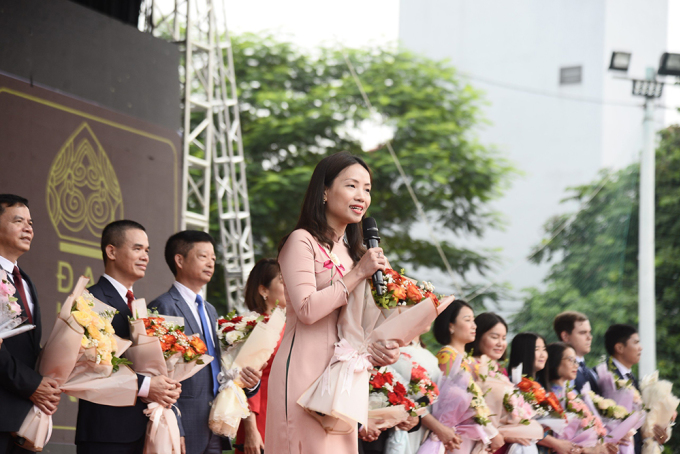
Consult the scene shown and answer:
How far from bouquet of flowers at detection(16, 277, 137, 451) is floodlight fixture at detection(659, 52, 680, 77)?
801cm

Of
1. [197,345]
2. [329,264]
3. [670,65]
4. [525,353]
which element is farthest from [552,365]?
[670,65]

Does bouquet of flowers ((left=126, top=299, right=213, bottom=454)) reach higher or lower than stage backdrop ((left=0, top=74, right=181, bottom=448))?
lower

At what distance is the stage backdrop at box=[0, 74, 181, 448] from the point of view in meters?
5.51

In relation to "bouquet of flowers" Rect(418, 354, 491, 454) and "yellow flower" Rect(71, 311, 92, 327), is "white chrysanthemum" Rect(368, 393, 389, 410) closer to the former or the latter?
"bouquet of flowers" Rect(418, 354, 491, 454)

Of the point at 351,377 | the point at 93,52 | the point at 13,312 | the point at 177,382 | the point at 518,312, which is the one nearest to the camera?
the point at 351,377

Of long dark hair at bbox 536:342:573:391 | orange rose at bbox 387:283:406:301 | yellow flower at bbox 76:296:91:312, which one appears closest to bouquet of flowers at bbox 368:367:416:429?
yellow flower at bbox 76:296:91:312

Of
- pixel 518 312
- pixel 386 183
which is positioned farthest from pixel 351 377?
pixel 386 183

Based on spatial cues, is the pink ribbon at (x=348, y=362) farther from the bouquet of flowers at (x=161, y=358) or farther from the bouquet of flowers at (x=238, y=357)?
the bouquet of flowers at (x=238, y=357)

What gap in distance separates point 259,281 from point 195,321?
605 mm

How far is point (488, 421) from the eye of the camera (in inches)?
178

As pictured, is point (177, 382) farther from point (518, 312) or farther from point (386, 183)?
point (386, 183)

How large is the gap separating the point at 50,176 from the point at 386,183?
10.2m

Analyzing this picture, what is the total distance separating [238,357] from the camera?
13.1 ft

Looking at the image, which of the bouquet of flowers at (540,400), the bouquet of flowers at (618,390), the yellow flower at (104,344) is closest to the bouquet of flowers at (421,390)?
the bouquet of flowers at (540,400)
